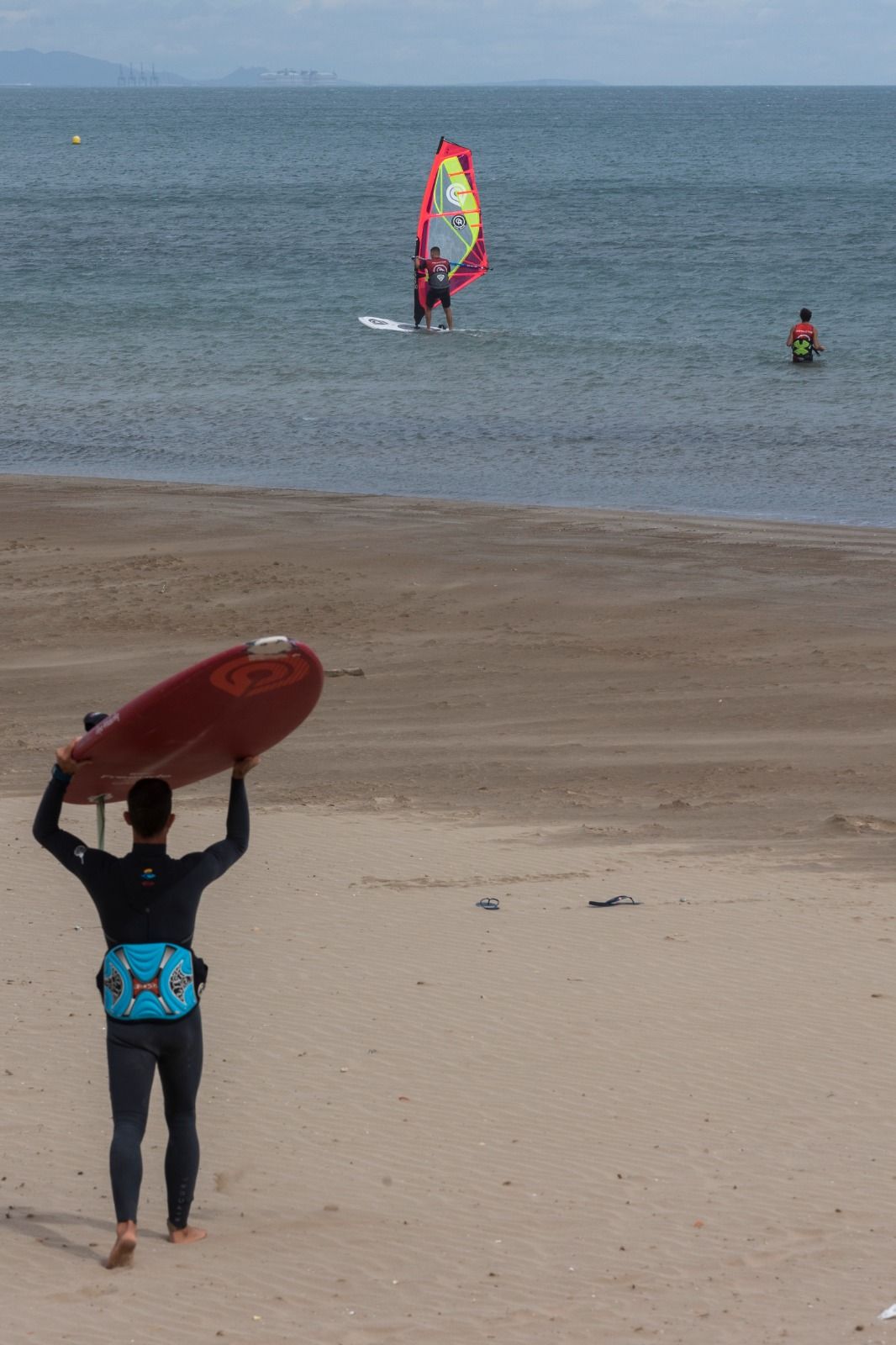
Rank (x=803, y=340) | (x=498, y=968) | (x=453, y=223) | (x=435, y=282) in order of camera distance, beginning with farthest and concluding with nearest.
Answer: (x=453, y=223) < (x=435, y=282) < (x=803, y=340) < (x=498, y=968)

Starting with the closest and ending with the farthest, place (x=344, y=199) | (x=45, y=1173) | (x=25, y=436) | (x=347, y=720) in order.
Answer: (x=45, y=1173), (x=347, y=720), (x=25, y=436), (x=344, y=199)

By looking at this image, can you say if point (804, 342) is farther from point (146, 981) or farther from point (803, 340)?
point (146, 981)

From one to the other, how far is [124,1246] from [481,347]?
2411 centimetres

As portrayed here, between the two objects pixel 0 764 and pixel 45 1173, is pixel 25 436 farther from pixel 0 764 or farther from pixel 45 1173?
pixel 45 1173

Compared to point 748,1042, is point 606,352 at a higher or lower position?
higher

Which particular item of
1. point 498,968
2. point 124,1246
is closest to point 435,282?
point 498,968

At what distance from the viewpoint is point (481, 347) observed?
27328 mm

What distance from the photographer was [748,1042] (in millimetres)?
6004

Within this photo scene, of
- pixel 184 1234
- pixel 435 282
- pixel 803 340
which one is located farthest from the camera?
pixel 435 282

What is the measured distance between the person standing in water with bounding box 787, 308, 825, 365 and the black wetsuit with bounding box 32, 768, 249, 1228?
21912 mm

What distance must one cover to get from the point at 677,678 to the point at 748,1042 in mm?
5075

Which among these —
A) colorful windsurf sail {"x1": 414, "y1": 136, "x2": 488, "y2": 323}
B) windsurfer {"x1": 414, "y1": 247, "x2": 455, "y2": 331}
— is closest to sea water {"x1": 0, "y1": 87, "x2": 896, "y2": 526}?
windsurfer {"x1": 414, "y1": 247, "x2": 455, "y2": 331}

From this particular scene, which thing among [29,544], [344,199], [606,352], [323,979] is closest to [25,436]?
[29,544]

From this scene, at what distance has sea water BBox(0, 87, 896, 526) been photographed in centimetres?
1912
